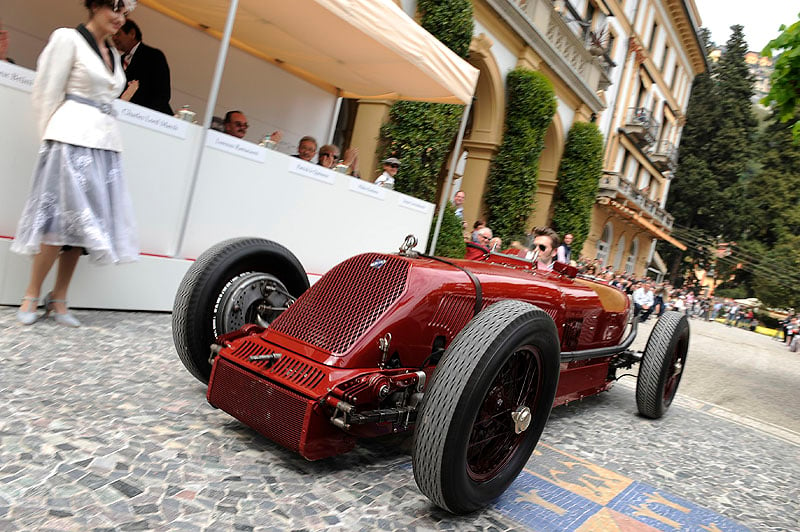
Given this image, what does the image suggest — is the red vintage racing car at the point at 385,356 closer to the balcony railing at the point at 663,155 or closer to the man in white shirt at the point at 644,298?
the man in white shirt at the point at 644,298

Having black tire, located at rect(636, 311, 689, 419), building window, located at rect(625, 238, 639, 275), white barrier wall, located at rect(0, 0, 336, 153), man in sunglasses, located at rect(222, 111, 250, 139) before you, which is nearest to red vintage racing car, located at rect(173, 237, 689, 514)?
black tire, located at rect(636, 311, 689, 419)

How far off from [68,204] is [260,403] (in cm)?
193

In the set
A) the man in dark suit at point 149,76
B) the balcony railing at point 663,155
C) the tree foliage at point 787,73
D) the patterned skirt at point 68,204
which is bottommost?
the patterned skirt at point 68,204

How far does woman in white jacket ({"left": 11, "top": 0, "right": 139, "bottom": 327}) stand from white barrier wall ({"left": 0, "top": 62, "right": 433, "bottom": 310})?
0.49 m

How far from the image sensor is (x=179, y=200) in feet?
14.9

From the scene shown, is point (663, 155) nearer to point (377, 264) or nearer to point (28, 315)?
point (377, 264)

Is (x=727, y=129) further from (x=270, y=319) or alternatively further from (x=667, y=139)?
(x=270, y=319)

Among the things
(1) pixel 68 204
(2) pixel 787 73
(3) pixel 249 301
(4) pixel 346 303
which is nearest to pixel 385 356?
(4) pixel 346 303

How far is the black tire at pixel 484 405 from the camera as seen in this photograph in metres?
1.90

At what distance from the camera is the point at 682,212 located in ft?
137

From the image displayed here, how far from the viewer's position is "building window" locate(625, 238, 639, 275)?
104ft

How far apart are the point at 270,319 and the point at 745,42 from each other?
2003 inches

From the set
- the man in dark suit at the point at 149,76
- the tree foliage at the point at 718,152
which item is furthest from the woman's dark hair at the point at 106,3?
the tree foliage at the point at 718,152

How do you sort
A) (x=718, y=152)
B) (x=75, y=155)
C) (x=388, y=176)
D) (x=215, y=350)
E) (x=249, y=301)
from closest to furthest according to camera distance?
1. (x=215, y=350)
2. (x=249, y=301)
3. (x=75, y=155)
4. (x=388, y=176)
5. (x=718, y=152)
